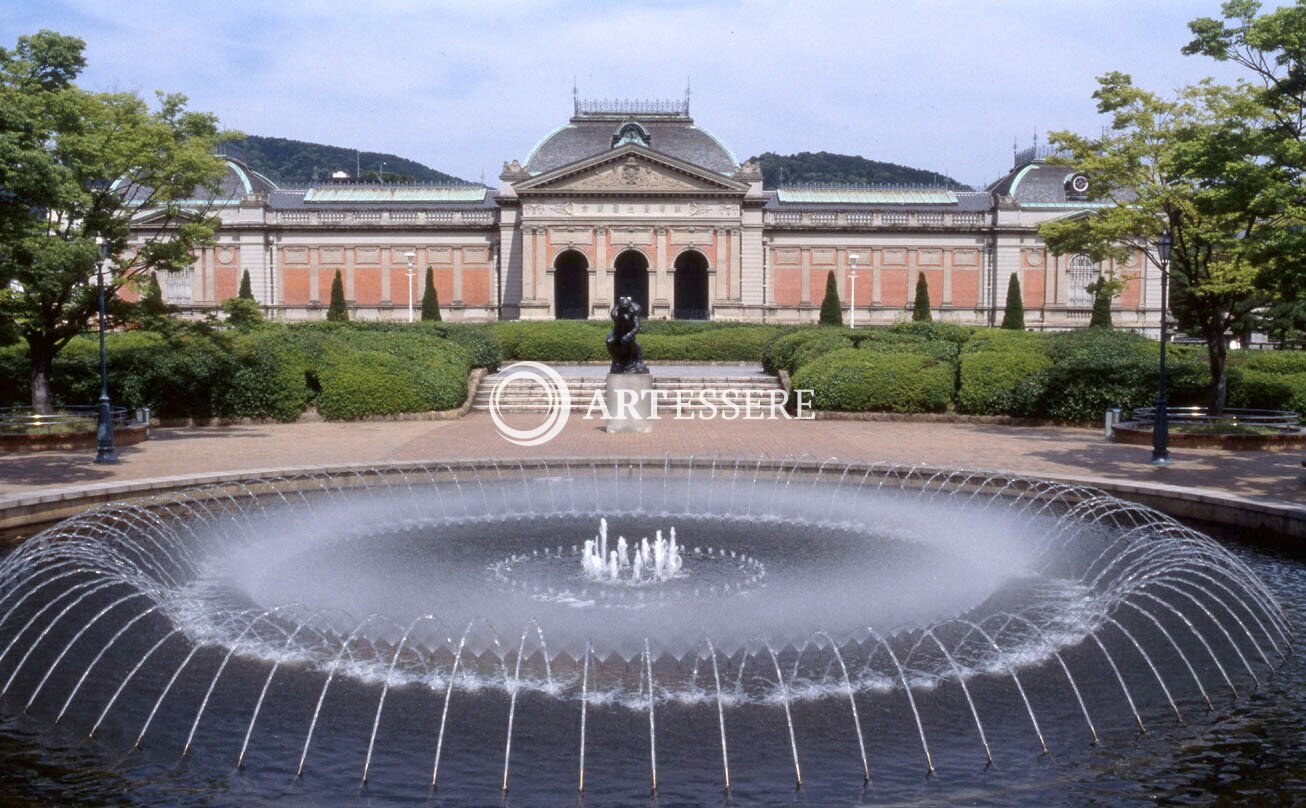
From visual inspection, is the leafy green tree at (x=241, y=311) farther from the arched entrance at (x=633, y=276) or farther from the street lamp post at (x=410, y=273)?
the arched entrance at (x=633, y=276)

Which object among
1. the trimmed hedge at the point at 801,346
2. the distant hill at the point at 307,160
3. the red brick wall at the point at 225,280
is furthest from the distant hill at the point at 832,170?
the trimmed hedge at the point at 801,346

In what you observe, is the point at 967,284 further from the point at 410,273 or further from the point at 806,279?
the point at 410,273

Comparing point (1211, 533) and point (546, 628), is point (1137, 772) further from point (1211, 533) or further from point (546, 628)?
point (1211, 533)

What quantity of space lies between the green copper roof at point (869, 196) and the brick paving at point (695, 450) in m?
38.9

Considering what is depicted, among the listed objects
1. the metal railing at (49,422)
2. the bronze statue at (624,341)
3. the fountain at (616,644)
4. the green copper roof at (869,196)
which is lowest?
the fountain at (616,644)

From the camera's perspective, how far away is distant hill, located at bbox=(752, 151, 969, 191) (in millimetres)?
121812

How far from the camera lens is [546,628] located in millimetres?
8461

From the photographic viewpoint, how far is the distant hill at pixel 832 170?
400 feet

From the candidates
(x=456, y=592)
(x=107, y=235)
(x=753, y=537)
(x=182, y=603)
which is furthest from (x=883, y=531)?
(x=107, y=235)

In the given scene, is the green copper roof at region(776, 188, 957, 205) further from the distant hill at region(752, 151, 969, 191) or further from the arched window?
the distant hill at region(752, 151, 969, 191)

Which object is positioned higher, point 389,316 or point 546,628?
point 389,316

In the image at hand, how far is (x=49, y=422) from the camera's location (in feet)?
66.4

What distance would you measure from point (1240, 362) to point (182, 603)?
24.9 m
